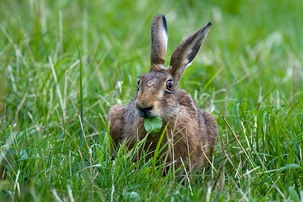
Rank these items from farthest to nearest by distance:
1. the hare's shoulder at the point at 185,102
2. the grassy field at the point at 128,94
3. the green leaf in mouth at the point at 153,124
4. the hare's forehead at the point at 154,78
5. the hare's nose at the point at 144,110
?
the hare's shoulder at the point at 185,102 → the hare's forehead at the point at 154,78 → the green leaf in mouth at the point at 153,124 → the hare's nose at the point at 144,110 → the grassy field at the point at 128,94

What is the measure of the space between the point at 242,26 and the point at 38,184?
5289mm

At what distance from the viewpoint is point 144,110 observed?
510 centimetres

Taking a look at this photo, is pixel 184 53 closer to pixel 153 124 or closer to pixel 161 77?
pixel 161 77

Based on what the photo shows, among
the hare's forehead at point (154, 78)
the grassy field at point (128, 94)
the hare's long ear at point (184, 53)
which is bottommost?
the grassy field at point (128, 94)

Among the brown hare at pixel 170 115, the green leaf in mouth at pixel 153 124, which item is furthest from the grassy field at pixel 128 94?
the green leaf in mouth at pixel 153 124

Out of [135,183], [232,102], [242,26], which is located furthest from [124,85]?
[242,26]

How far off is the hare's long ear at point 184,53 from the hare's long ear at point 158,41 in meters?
0.15

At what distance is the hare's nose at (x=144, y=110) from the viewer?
16.6 ft

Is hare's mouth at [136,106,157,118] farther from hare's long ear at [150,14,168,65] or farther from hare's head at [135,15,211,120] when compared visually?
hare's long ear at [150,14,168,65]

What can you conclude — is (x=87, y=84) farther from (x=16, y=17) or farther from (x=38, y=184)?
(x=38, y=184)

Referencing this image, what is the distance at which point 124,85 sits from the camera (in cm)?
675

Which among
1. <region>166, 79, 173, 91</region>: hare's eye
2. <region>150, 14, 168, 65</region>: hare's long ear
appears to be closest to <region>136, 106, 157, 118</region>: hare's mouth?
<region>166, 79, 173, 91</region>: hare's eye

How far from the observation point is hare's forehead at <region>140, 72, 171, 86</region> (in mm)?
5348

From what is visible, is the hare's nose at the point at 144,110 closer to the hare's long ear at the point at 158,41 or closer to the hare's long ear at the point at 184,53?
the hare's long ear at the point at 184,53
